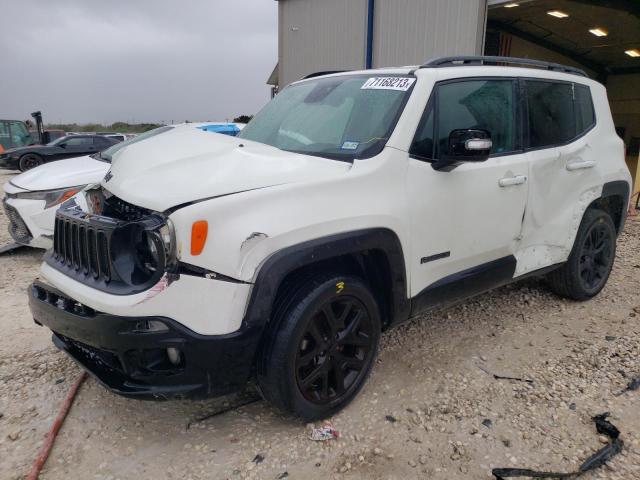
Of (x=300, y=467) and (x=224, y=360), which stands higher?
(x=224, y=360)

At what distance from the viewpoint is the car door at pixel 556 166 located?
3.44 m

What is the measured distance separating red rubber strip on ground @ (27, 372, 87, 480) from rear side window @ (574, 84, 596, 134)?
3.90 metres

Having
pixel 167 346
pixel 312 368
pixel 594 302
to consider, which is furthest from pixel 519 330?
pixel 167 346

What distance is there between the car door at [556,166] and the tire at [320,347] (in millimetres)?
1453

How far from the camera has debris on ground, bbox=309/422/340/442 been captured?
2533 mm

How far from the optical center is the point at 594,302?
4332mm

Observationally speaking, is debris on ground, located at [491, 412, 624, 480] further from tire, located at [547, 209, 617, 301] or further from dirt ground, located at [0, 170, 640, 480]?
tire, located at [547, 209, 617, 301]

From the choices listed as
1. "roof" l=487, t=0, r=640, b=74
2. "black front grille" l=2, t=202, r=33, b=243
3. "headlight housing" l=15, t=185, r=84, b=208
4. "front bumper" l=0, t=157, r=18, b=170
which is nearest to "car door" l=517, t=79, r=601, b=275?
"headlight housing" l=15, t=185, r=84, b=208

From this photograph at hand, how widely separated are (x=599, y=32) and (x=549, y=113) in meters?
12.0

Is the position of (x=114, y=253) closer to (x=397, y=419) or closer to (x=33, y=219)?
(x=397, y=419)

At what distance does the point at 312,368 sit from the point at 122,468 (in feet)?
3.27

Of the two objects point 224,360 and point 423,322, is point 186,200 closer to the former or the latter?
point 224,360

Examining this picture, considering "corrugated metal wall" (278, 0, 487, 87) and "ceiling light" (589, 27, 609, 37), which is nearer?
"corrugated metal wall" (278, 0, 487, 87)

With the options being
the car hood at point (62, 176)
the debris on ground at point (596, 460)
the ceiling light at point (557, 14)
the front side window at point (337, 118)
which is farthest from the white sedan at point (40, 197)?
the ceiling light at point (557, 14)
